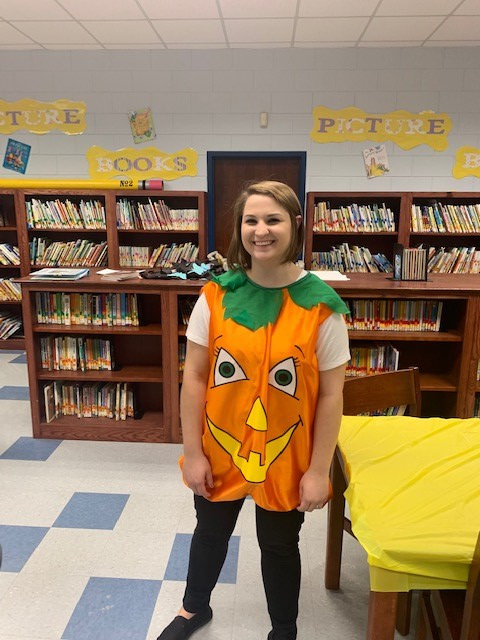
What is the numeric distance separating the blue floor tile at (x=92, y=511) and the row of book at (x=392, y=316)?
5.33 ft

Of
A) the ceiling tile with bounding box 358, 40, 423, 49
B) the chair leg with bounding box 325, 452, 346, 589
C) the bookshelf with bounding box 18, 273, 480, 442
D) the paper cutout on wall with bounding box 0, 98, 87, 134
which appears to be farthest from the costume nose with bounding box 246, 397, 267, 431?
the paper cutout on wall with bounding box 0, 98, 87, 134

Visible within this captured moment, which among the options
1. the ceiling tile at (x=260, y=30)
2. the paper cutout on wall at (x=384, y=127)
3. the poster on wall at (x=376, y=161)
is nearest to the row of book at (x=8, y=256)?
the ceiling tile at (x=260, y=30)

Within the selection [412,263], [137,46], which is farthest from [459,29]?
[137,46]

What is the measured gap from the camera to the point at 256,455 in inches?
52.6

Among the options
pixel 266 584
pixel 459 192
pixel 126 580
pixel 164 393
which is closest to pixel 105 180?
pixel 164 393

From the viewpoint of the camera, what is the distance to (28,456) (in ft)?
9.59

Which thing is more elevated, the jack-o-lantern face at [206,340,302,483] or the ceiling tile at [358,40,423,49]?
the ceiling tile at [358,40,423,49]

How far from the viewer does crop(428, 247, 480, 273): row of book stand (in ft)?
16.3

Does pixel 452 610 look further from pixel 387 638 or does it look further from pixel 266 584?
pixel 266 584

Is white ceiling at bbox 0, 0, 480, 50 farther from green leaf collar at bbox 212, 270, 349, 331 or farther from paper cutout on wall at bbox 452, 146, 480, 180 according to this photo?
green leaf collar at bbox 212, 270, 349, 331

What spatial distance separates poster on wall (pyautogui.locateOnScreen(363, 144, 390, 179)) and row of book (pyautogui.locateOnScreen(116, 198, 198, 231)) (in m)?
1.82

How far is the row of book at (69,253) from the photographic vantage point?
512 cm

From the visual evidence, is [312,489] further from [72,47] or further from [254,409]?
[72,47]

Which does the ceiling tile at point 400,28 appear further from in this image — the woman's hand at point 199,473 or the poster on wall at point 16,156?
the woman's hand at point 199,473
